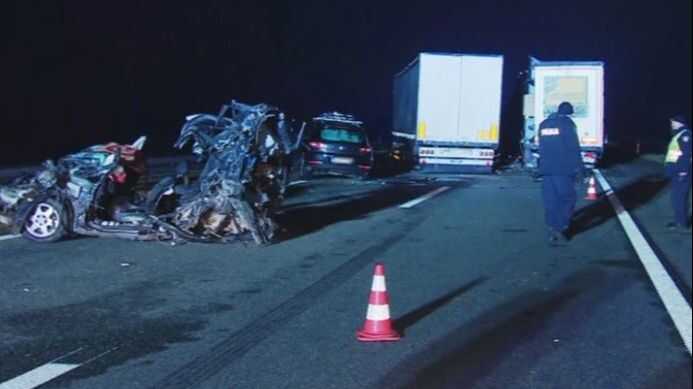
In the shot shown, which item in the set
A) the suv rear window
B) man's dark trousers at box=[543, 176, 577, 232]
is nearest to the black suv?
the suv rear window

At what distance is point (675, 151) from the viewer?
44.1ft

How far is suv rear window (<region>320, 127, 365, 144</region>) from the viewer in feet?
80.0

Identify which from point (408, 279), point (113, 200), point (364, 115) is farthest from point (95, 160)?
point (364, 115)

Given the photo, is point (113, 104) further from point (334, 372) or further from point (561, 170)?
point (334, 372)

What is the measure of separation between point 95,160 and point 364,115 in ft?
55.5

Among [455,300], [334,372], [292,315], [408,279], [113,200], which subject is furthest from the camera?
[113,200]

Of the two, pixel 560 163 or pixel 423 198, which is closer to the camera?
pixel 560 163

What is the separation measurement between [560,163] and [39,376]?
25.5 ft

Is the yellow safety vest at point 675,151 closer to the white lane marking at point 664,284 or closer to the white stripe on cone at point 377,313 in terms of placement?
the white lane marking at point 664,284

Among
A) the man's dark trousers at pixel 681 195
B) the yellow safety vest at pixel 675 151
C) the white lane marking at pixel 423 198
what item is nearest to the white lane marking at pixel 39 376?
the yellow safety vest at pixel 675 151

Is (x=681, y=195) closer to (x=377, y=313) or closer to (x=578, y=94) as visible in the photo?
(x=377, y=313)

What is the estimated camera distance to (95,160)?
480 inches

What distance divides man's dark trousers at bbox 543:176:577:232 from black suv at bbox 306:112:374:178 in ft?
38.7

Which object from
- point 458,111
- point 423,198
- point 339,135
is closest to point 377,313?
point 423,198
